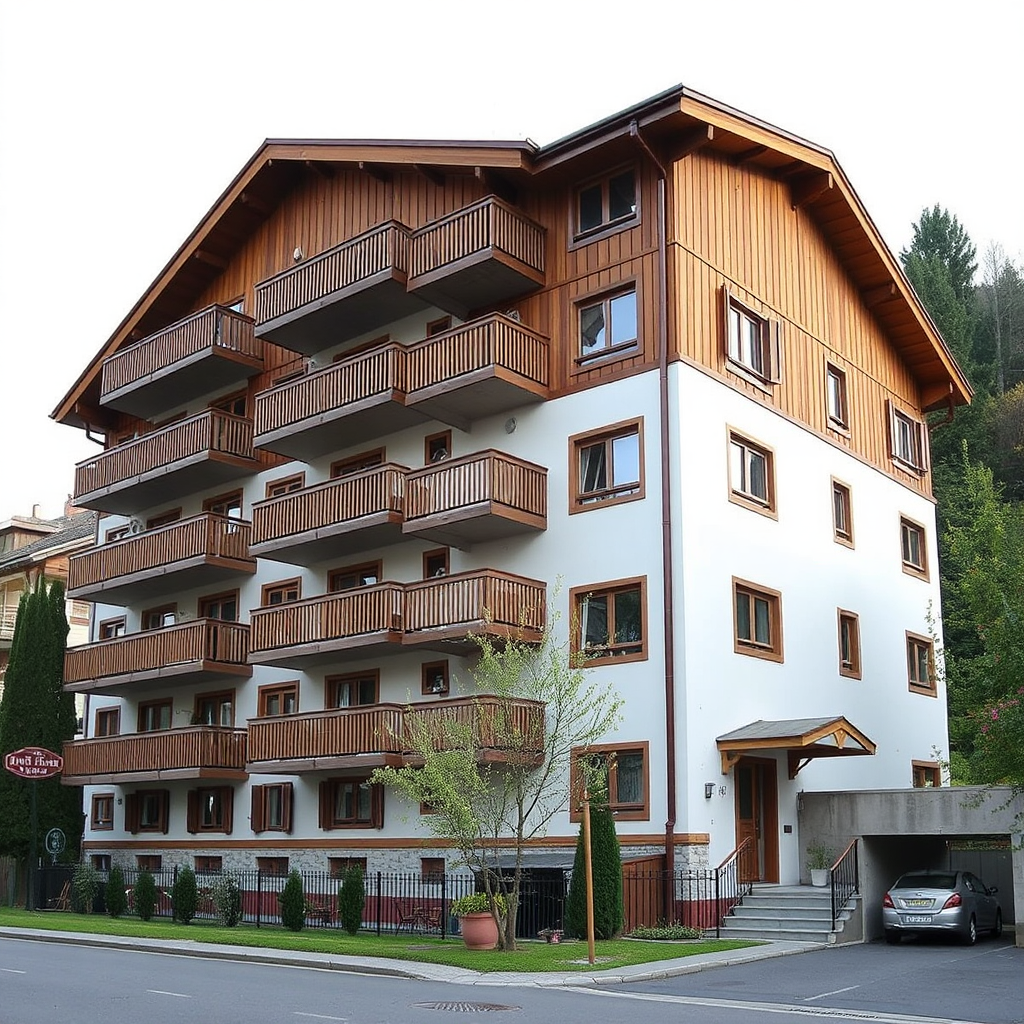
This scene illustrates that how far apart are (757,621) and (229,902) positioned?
13106 millimetres

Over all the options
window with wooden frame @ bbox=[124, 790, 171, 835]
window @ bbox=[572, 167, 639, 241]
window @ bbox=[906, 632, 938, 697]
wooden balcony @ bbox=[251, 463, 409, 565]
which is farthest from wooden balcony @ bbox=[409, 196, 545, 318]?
window with wooden frame @ bbox=[124, 790, 171, 835]

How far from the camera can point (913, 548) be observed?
3647 cm

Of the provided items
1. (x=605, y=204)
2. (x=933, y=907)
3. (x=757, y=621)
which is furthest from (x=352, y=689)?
(x=933, y=907)

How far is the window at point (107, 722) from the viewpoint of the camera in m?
38.8

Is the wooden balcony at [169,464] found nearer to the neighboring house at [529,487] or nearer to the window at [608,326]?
the neighboring house at [529,487]

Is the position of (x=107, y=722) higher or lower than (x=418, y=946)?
higher

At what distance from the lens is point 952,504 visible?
160ft

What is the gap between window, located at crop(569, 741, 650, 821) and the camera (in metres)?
25.5

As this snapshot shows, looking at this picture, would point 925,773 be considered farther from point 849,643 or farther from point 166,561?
point 166,561

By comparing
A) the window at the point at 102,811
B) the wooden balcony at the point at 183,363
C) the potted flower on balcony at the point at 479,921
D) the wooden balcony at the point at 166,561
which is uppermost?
the wooden balcony at the point at 183,363

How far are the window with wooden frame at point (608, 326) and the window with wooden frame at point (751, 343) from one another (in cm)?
212

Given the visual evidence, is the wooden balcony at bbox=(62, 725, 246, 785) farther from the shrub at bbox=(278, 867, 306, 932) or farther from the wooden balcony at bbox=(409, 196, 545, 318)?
the wooden balcony at bbox=(409, 196, 545, 318)

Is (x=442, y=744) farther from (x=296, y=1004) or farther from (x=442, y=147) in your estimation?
(x=442, y=147)

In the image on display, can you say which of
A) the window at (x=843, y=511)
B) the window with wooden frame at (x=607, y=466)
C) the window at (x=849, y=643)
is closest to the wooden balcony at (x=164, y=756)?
the window with wooden frame at (x=607, y=466)
